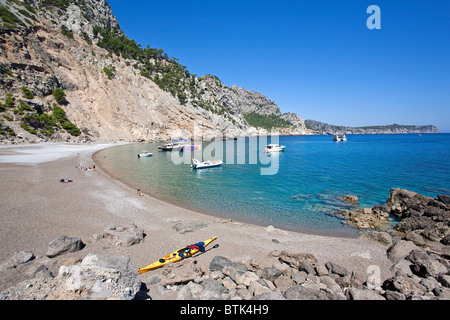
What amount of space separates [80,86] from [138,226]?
7798 cm

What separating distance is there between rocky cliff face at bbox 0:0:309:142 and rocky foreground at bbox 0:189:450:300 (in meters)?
56.6

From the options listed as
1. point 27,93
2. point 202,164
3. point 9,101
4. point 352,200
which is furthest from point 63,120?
point 352,200

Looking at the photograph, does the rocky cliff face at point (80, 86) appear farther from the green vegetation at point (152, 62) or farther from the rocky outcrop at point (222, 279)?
the rocky outcrop at point (222, 279)

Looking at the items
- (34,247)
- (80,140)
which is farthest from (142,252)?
(80,140)

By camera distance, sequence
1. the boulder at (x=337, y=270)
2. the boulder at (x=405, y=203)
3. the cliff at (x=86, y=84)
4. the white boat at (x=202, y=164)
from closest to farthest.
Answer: the boulder at (x=337, y=270) → the boulder at (x=405, y=203) → the white boat at (x=202, y=164) → the cliff at (x=86, y=84)

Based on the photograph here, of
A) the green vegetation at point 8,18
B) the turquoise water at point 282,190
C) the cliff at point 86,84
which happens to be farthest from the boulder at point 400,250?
the green vegetation at point 8,18

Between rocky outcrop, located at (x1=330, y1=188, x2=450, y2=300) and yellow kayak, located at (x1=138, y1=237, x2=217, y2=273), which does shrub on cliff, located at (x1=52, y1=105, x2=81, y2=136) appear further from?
rocky outcrop, located at (x1=330, y1=188, x2=450, y2=300)

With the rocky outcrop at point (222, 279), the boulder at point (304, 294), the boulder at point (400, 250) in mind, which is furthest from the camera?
the boulder at point (400, 250)

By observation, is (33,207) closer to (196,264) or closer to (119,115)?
(196,264)

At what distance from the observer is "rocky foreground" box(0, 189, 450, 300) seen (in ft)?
17.5

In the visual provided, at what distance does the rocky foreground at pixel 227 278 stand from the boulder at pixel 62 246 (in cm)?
3

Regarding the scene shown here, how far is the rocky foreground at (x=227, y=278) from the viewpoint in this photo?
5.35 meters
